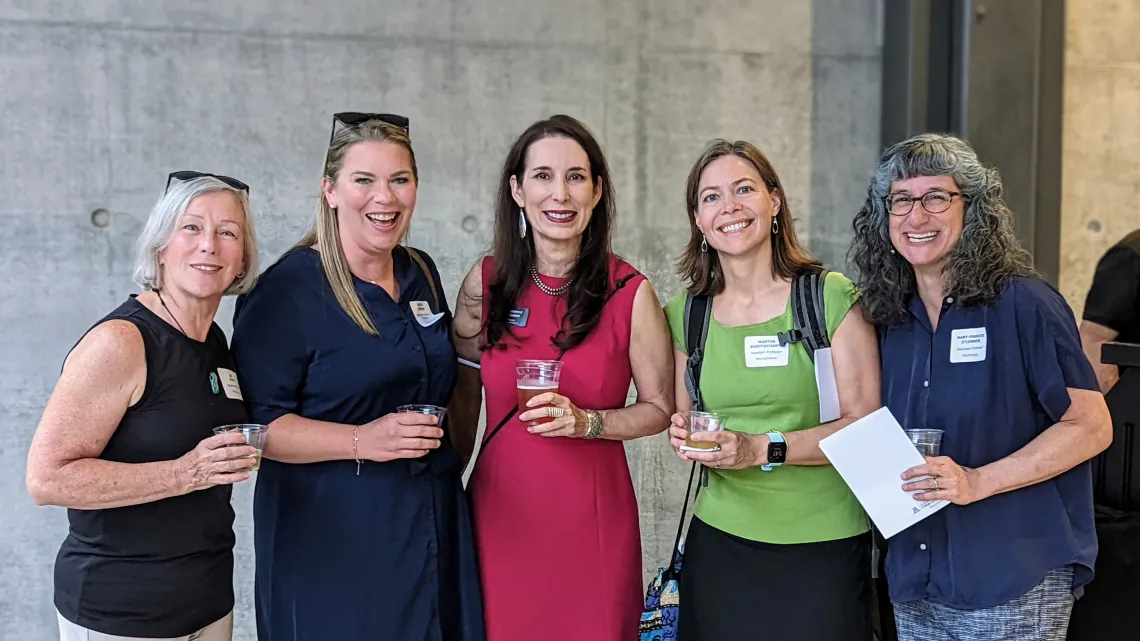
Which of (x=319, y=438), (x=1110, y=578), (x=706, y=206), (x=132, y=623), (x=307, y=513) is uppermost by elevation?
(x=706, y=206)

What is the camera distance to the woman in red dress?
2.40 m

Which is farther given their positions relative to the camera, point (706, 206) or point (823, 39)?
point (823, 39)

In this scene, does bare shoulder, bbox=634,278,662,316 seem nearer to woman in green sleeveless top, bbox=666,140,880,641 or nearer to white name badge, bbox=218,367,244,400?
woman in green sleeveless top, bbox=666,140,880,641

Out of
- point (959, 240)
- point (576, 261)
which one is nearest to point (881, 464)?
point (959, 240)

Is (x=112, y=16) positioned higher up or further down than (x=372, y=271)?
higher up

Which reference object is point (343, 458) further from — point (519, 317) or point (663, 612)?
point (663, 612)

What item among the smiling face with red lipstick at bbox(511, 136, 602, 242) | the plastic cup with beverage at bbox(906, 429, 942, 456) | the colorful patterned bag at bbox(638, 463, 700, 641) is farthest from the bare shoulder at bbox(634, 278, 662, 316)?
the plastic cup with beverage at bbox(906, 429, 942, 456)

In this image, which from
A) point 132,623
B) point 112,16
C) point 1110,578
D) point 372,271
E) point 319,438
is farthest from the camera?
point 112,16

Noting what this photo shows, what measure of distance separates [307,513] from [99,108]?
306 centimetres

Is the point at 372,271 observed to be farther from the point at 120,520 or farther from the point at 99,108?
the point at 99,108

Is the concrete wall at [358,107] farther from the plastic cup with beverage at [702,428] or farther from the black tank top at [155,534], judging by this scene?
the plastic cup with beverage at [702,428]

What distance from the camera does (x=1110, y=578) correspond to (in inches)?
102

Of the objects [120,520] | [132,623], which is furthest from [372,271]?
[132,623]

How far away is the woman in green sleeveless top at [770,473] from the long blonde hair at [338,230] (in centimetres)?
88
